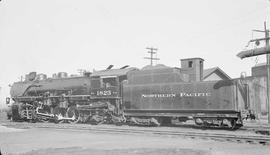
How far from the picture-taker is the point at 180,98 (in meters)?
20.0

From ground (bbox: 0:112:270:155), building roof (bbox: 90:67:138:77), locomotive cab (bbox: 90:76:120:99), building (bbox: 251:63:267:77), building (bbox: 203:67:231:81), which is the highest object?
building (bbox: 251:63:267:77)

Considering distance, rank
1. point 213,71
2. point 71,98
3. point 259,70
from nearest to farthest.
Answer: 1. point 71,98
2. point 213,71
3. point 259,70

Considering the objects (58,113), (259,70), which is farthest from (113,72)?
(259,70)

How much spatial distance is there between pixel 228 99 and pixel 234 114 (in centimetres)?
89

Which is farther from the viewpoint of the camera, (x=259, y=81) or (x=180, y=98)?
(x=259, y=81)

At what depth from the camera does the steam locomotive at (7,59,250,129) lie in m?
18.8

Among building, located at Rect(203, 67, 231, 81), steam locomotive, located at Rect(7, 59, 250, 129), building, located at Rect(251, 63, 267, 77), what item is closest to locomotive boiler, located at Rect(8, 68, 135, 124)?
steam locomotive, located at Rect(7, 59, 250, 129)

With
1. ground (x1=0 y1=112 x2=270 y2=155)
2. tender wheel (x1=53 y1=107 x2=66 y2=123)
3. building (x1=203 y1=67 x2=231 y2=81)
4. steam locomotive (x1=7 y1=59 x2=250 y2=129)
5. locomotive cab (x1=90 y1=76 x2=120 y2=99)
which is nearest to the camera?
ground (x1=0 y1=112 x2=270 y2=155)

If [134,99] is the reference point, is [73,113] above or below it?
below

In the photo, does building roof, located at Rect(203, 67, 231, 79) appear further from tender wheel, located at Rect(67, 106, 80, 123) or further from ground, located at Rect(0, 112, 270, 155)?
ground, located at Rect(0, 112, 270, 155)

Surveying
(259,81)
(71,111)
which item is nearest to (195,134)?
(71,111)

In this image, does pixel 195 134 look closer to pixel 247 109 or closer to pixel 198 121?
pixel 198 121

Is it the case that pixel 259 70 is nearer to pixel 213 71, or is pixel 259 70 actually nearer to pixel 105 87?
pixel 213 71

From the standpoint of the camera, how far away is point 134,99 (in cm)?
2172
